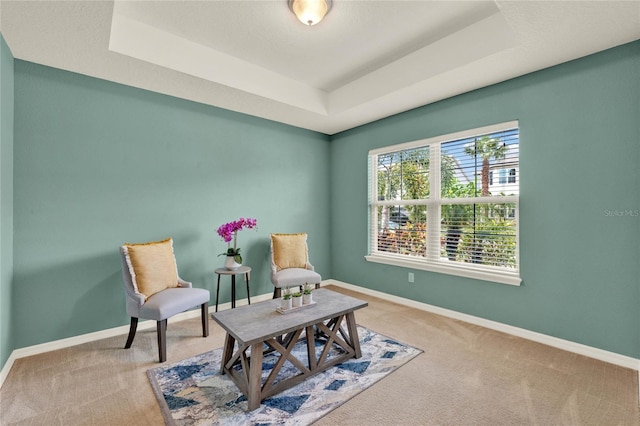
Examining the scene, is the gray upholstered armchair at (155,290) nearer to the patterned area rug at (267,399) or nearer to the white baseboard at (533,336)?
the patterned area rug at (267,399)

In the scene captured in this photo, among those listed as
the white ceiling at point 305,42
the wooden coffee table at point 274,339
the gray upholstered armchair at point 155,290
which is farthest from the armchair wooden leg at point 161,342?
the white ceiling at point 305,42

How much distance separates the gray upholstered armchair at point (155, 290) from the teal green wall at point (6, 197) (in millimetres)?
759

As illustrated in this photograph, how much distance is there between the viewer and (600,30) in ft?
7.12

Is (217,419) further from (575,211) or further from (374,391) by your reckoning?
(575,211)

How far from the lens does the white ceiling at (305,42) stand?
6.77 feet

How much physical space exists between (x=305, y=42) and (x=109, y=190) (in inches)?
94.4

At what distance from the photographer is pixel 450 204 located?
3488mm

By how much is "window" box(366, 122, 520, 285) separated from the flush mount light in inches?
78.9

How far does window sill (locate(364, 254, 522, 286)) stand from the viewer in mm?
2969

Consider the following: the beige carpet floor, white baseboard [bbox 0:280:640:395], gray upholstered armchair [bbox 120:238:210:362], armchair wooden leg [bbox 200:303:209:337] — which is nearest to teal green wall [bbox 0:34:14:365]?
white baseboard [bbox 0:280:640:395]

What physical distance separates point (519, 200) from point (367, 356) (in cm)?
210

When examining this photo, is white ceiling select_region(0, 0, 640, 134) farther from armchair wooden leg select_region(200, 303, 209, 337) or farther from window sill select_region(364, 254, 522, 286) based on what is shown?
armchair wooden leg select_region(200, 303, 209, 337)

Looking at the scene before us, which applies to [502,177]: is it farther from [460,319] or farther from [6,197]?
[6,197]

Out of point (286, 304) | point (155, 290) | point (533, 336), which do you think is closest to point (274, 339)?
point (286, 304)
